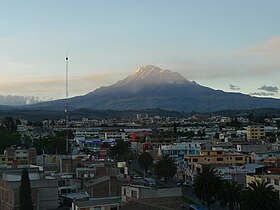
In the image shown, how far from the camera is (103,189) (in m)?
21.3

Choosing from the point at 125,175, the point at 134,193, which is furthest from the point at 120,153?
the point at 134,193

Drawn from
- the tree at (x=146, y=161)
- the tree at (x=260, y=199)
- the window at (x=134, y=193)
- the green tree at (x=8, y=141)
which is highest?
the green tree at (x=8, y=141)

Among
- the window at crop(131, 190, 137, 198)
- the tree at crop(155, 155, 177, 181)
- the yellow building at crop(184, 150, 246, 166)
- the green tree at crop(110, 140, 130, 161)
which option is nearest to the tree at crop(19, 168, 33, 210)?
the window at crop(131, 190, 137, 198)

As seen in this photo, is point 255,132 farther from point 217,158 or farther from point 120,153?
point 217,158

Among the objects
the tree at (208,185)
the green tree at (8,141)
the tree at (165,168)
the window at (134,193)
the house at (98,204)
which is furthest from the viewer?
the green tree at (8,141)

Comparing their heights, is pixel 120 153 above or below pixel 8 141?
below

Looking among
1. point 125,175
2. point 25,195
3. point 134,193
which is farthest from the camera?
point 125,175

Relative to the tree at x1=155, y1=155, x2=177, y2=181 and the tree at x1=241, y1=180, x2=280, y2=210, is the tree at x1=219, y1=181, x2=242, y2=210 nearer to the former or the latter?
the tree at x1=241, y1=180, x2=280, y2=210

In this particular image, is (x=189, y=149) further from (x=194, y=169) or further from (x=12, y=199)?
(x=12, y=199)

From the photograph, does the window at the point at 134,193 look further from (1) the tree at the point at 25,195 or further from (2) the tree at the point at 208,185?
(2) the tree at the point at 208,185

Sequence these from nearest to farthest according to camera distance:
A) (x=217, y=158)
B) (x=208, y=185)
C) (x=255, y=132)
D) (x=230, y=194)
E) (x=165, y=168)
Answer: (x=230, y=194) < (x=208, y=185) < (x=165, y=168) < (x=217, y=158) < (x=255, y=132)

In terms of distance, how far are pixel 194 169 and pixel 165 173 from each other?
2.97 m

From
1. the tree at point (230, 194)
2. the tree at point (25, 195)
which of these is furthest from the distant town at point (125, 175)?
the tree at point (25, 195)

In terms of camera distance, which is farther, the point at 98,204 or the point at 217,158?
the point at 217,158
